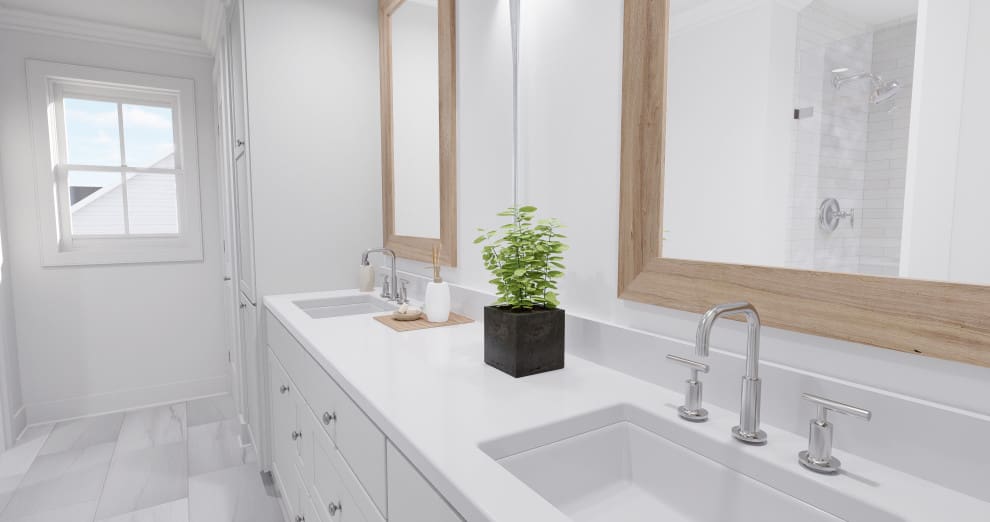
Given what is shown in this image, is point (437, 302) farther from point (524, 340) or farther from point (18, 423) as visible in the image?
point (18, 423)

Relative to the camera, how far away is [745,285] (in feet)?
2.82

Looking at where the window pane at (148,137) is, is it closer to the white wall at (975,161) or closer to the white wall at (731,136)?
the white wall at (731,136)

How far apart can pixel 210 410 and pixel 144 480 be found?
0.84m

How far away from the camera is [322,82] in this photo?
2113mm

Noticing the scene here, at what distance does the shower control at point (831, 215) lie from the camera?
72 cm

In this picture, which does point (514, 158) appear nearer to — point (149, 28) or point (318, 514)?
point (318, 514)

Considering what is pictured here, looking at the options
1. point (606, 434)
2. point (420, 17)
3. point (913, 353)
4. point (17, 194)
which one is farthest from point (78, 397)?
point (913, 353)

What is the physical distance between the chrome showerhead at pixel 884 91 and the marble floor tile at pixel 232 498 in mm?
2272

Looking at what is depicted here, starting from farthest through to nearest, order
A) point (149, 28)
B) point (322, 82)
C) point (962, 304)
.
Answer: point (149, 28) → point (322, 82) → point (962, 304)

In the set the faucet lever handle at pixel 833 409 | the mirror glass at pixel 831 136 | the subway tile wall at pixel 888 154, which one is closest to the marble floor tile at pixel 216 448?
the mirror glass at pixel 831 136

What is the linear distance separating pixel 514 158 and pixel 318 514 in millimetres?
1144

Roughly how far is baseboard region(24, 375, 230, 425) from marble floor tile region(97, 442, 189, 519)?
72 cm

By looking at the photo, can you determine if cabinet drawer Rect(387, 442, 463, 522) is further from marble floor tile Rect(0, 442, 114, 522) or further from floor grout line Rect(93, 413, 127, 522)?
marble floor tile Rect(0, 442, 114, 522)

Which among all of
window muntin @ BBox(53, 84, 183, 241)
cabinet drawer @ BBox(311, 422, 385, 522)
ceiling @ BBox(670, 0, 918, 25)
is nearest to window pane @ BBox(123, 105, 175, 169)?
window muntin @ BBox(53, 84, 183, 241)
